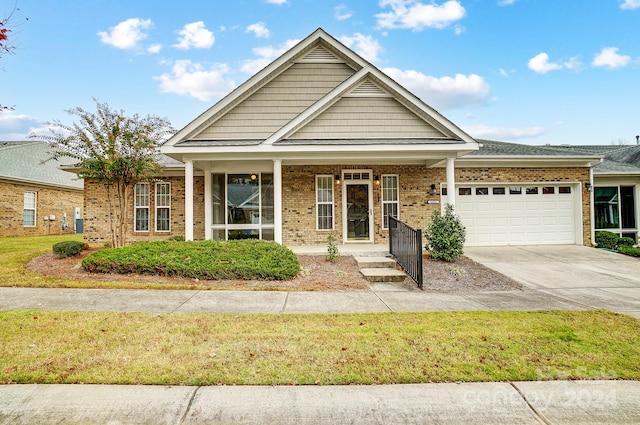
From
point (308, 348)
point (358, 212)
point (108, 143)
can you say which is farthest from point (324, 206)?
point (308, 348)

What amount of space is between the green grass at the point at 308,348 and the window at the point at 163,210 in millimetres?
7796

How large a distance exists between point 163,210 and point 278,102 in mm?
6059

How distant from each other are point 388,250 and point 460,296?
3755 millimetres

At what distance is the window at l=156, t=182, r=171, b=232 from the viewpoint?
490 inches

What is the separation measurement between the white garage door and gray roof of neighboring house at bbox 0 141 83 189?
1887 cm

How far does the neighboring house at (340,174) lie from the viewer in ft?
32.6

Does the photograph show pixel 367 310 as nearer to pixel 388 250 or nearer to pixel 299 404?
pixel 299 404

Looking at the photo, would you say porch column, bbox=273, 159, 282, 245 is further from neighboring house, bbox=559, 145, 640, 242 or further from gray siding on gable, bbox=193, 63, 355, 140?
neighboring house, bbox=559, 145, 640, 242

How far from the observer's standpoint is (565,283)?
760 centimetres

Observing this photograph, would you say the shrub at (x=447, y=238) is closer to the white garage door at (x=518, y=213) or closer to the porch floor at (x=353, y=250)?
the porch floor at (x=353, y=250)

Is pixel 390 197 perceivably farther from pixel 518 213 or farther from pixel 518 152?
pixel 518 152

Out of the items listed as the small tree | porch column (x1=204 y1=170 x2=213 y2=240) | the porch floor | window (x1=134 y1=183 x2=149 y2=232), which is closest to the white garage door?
the porch floor

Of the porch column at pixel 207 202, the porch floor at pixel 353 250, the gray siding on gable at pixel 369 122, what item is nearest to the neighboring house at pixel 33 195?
the porch column at pixel 207 202

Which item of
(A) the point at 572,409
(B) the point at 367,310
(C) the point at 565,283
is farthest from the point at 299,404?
(C) the point at 565,283
